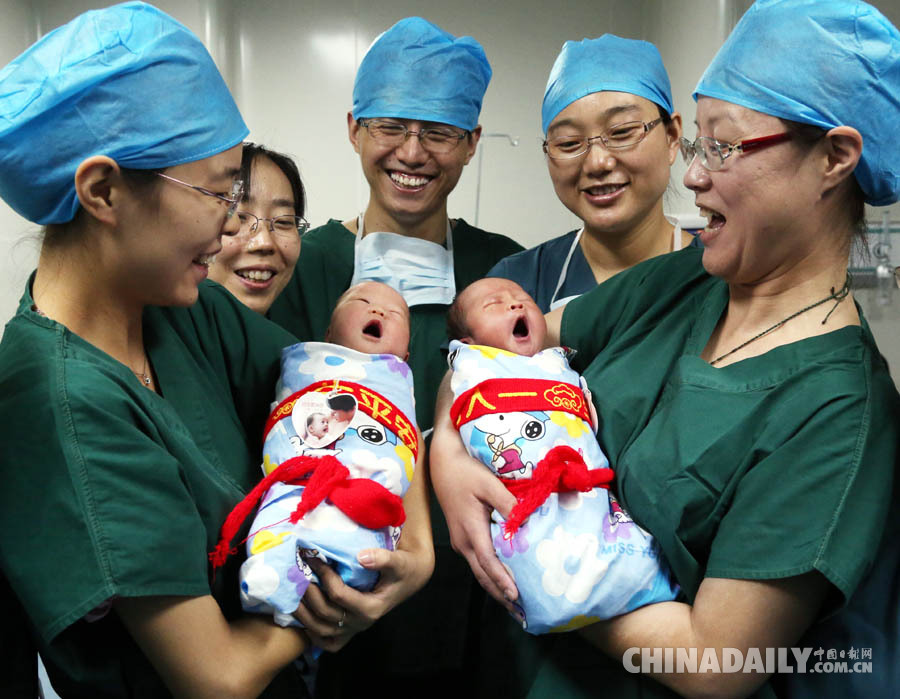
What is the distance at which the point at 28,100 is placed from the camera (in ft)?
3.49

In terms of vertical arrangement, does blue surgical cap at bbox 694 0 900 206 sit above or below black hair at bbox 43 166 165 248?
above

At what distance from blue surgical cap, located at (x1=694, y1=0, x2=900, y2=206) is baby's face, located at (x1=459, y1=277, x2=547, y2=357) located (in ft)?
2.04

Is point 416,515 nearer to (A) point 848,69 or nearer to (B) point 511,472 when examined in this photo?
(B) point 511,472

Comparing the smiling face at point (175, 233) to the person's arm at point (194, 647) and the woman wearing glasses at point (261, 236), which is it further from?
the woman wearing glasses at point (261, 236)

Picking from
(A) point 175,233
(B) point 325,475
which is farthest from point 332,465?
(A) point 175,233

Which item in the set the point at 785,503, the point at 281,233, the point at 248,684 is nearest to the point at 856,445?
the point at 785,503

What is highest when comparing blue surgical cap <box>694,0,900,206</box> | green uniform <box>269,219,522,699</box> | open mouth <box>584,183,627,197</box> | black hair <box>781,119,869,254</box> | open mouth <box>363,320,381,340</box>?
blue surgical cap <box>694,0,900,206</box>

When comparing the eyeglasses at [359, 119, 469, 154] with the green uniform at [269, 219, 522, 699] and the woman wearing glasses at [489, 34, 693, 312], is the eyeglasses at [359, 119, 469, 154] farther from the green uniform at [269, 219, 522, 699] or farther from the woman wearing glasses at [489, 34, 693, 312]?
the green uniform at [269, 219, 522, 699]

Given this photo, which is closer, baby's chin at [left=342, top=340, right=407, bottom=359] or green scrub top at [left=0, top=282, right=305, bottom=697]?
green scrub top at [left=0, top=282, right=305, bottom=697]

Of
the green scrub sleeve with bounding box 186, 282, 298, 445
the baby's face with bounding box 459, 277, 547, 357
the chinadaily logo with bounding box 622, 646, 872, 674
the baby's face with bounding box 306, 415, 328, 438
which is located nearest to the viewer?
the chinadaily logo with bounding box 622, 646, 872, 674

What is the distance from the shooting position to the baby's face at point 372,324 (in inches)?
65.7

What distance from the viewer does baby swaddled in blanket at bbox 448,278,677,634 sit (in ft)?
4.00

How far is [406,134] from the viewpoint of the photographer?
2.18 meters

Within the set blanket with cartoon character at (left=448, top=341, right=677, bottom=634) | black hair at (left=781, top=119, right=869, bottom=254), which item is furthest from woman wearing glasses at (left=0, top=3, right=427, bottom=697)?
black hair at (left=781, top=119, right=869, bottom=254)
